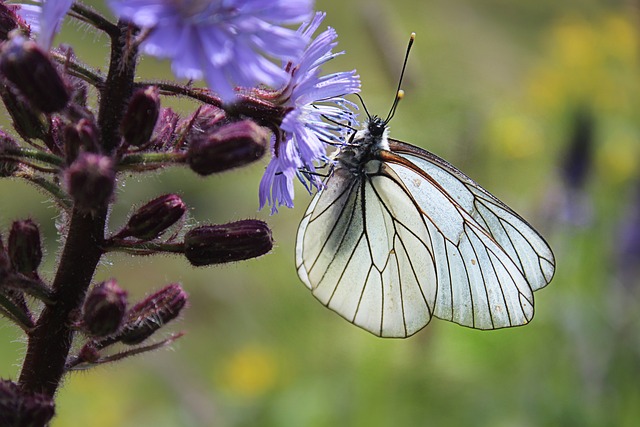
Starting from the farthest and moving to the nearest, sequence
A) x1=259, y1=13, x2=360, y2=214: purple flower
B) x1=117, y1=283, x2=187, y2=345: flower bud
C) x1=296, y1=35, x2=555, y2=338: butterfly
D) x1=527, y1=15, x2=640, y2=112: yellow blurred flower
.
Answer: x1=527, y1=15, x2=640, y2=112: yellow blurred flower, x1=296, y1=35, x2=555, y2=338: butterfly, x1=259, y1=13, x2=360, y2=214: purple flower, x1=117, y1=283, x2=187, y2=345: flower bud

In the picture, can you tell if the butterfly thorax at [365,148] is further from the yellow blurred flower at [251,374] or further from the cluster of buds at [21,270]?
the yellow blurred flower at [251,374]

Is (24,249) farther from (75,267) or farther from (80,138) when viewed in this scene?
(80,138)

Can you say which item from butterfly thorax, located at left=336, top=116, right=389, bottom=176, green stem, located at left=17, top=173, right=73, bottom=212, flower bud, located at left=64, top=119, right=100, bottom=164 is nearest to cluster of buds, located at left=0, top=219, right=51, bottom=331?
green stem, located at left=17, top=173, right=73, bottom=212

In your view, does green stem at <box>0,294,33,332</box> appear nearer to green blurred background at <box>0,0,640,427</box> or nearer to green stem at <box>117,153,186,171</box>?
green stem at <box>117,153,186,171</box>

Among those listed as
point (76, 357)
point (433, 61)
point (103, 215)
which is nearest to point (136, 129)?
point (103, 215)

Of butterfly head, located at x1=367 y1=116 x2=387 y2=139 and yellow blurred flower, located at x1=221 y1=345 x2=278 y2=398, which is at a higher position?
butterfly head, located at x1=367 y1=116 x2=387 y2=139

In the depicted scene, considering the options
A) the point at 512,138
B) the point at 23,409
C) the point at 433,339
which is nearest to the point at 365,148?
the point at 23,409
